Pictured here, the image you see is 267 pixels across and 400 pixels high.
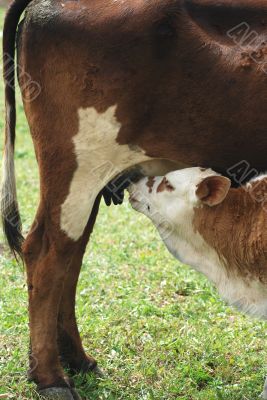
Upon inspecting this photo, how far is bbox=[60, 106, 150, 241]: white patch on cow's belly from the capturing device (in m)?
4.57

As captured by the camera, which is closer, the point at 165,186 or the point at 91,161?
the point at 91,161

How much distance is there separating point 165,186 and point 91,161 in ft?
1.78

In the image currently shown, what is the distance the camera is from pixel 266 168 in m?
4.73

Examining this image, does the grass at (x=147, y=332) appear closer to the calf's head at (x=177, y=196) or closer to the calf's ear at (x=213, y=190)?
the calf's head at (x=177, y=196)

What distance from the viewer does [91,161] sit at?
4664mm

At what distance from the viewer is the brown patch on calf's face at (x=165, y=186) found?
4925 millimetres

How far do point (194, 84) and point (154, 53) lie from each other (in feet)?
0.93

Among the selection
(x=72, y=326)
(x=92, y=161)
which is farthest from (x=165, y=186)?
(x=72, y=326)

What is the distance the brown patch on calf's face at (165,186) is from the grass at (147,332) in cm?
125

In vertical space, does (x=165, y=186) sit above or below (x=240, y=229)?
above

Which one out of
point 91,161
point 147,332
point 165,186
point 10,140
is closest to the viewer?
point 91,161

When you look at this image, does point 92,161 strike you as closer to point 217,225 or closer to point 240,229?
point 217,225

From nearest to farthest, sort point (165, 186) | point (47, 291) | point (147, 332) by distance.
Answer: point (47, 291)
point (165, 186)
point (147, 332)

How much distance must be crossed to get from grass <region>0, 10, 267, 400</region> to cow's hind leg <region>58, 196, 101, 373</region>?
110 mm
